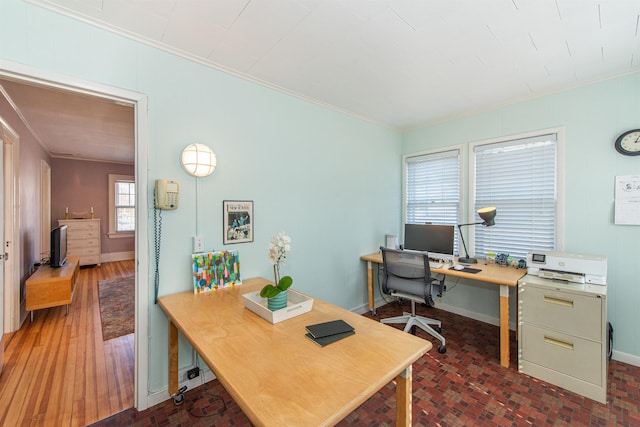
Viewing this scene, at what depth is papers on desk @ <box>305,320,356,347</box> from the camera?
1.27m

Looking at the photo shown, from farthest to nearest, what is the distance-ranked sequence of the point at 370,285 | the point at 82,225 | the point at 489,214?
the point at 82,225
the point at 370,285
the point at 489,214

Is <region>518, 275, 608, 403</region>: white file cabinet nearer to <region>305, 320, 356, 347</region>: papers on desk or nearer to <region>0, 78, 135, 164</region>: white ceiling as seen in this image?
<region>305, 320, 356, 347</region>: papers on desk

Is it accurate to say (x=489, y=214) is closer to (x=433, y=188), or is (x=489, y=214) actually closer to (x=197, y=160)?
(x=433, y=188)

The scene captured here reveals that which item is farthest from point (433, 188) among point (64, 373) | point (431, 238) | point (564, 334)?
point (64, 373)

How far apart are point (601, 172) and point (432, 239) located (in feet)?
5.07

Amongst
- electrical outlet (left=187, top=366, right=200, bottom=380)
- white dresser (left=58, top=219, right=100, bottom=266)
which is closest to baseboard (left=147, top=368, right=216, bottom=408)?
electrical outlet (left=187, top=366, right=200, bottom=380)

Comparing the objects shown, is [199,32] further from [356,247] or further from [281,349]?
[356,247]

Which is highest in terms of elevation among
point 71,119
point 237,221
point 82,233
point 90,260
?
point 71,119

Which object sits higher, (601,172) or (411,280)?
(601,172)

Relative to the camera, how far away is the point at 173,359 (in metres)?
1.92

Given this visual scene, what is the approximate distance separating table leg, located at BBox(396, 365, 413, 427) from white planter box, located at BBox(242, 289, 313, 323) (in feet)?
2.04

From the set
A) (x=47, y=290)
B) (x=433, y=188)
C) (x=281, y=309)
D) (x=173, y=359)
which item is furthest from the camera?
(x=433, y=188)

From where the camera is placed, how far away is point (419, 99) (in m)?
2.83

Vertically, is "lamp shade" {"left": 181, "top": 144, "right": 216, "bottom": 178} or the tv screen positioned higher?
"lamp shade" {"left": 181, "top": 144, "right": 216, "bottom": 178}
